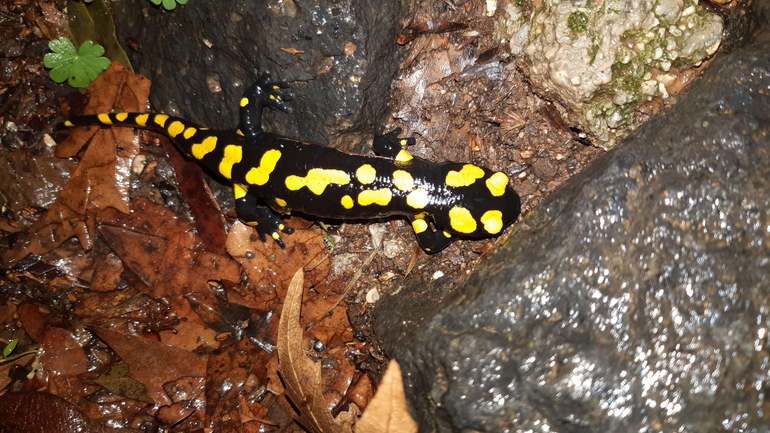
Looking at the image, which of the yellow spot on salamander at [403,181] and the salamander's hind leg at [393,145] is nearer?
the yellow spot on salamander at [403,181]

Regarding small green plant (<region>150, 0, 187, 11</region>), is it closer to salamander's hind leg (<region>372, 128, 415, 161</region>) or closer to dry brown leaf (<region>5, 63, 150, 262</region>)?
dry brown leaf (<region>5, 63, 150, 262</region>)

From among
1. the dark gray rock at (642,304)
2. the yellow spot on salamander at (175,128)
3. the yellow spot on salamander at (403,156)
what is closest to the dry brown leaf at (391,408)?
the dark gray rock at (642,304)

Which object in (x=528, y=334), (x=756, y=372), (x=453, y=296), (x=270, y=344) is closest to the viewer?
(x=756, y=372)

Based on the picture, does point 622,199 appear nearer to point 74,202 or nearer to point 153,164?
point 153,164

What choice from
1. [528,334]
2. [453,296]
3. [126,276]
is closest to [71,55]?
[126,276]

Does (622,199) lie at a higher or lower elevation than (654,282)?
higher

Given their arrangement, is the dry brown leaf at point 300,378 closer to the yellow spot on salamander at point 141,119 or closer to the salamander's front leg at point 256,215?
the salamander's front leg at point 256,215

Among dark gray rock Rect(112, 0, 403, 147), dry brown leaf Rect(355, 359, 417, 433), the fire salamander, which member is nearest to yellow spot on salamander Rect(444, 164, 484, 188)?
the fire salamander

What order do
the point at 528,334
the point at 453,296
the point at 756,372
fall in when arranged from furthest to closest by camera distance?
the point at 453,296, the point at 528,334, the point at 756,372
